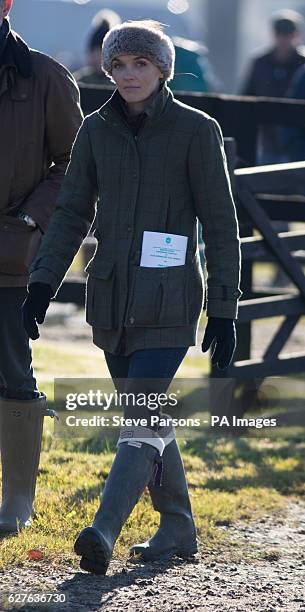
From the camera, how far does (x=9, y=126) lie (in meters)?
4.83

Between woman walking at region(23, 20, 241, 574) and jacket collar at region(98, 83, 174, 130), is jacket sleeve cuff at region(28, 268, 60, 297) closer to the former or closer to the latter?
woman walking at region(23, 20, 241, 574)

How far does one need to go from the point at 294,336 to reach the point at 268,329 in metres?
0.43

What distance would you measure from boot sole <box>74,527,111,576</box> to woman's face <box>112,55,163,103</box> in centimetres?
132

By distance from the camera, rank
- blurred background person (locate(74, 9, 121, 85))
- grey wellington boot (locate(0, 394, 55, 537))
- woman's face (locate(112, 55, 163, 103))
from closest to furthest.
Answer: woman's face (locate(112, 55, 163, 103)), grey wellington boot (locate(0, 394, 55, 537)), blurred background person (locate(74, 9, 121, 85))

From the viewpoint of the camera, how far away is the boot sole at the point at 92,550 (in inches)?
167

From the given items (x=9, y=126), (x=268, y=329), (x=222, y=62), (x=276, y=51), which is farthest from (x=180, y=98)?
(x=222, y=62)

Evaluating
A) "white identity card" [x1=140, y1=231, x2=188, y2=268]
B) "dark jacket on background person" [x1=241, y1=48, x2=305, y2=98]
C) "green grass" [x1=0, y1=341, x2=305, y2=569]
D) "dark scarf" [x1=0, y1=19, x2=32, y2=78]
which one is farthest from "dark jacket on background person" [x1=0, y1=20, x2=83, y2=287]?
"dark jacket on background person" [x1=241, y1=48, x2=305, y2=98]

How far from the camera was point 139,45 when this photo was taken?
4395mm

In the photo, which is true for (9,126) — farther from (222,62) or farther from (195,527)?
(222,62)

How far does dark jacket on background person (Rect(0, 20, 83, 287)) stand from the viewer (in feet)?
15.9

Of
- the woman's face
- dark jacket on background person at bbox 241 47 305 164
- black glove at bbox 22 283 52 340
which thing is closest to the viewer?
the woman's face

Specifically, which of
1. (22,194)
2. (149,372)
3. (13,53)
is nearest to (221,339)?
(149,372)

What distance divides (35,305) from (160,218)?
0.49 meters

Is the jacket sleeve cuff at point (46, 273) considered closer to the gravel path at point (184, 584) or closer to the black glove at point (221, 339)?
the black glove at point (221, 339)
